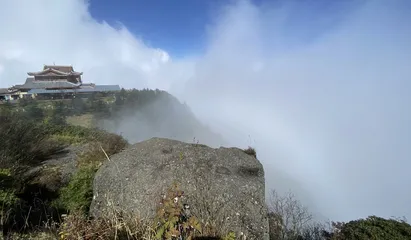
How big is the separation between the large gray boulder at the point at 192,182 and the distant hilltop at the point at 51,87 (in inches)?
957

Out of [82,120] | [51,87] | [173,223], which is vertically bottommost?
[173,223]

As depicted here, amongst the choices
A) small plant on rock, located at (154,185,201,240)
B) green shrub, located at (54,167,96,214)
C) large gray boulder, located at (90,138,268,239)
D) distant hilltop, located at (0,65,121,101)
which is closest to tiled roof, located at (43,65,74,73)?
distant hilltop, located at (0,65,121,101)

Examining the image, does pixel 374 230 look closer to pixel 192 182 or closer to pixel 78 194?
pixel 192 182

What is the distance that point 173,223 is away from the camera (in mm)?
2053

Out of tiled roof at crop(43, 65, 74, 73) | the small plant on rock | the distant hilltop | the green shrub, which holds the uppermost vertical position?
tiled roof at crop(43, 65, 74, 73)

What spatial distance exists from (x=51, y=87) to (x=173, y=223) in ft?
115

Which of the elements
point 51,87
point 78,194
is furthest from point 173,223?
point 51,87

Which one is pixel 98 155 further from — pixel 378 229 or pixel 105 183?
pixel 378 229

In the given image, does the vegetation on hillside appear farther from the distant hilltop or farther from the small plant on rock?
the distant hilltop

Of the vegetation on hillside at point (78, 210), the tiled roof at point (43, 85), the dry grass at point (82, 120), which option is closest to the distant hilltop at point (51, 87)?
the tiled roof at point (43, 85)

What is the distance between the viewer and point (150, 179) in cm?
625

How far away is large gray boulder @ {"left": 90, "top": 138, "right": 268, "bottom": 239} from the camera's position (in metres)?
5.11

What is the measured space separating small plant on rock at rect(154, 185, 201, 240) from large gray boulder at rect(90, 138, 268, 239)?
1967 mm

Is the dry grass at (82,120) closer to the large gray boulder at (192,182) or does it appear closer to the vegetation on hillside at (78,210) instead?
the vegetation on hillside at (78,210)
